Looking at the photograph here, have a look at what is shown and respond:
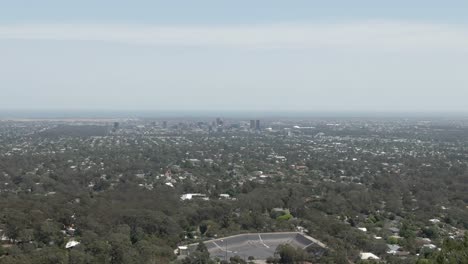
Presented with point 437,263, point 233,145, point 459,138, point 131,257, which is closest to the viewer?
point 437,263

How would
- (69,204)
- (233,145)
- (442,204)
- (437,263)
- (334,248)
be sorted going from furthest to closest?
(233,145) → (442,204) → (69,204) → (334,248) → (437,263)

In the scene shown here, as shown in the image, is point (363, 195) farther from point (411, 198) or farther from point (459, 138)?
point (459, 138)

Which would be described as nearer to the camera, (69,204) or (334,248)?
(334,248)

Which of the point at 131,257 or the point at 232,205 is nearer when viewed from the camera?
the point at 131,257

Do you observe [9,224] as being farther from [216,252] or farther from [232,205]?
[232,205]

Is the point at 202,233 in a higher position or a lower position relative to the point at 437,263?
lower

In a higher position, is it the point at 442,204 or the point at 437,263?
the point at 437,263

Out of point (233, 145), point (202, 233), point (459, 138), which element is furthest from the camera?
point (459, 138)

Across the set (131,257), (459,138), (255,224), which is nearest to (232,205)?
(255,224)

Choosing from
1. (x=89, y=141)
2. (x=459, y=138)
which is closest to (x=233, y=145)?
(x=89, y=141)
